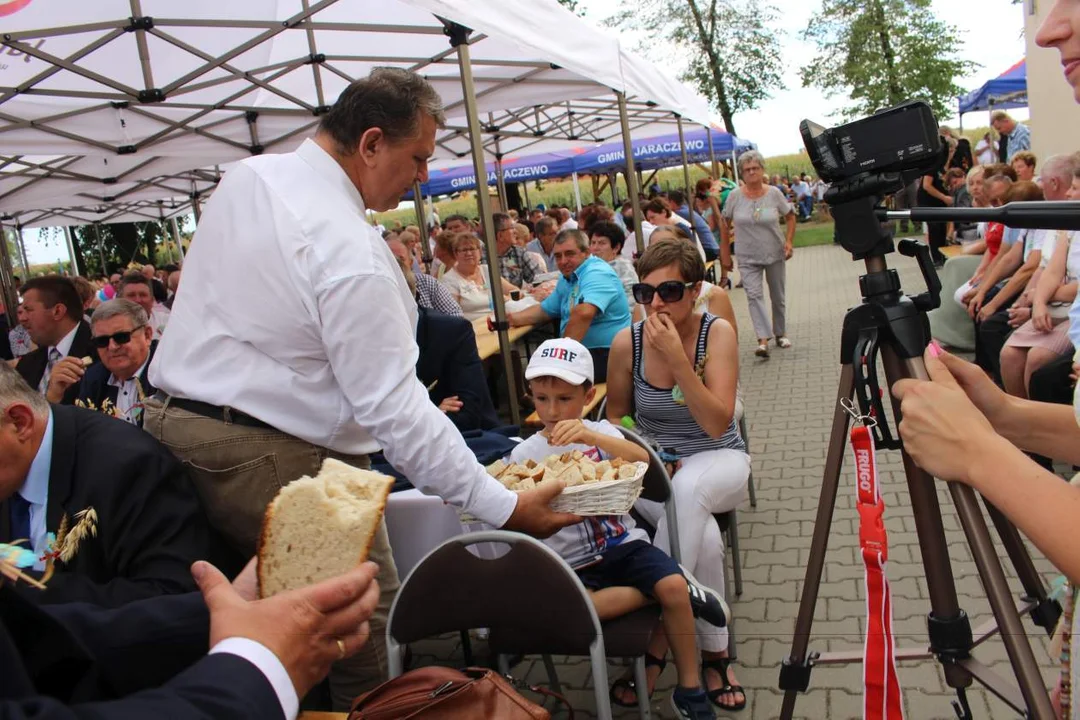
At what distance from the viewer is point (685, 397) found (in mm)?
3279

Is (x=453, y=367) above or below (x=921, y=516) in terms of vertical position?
above

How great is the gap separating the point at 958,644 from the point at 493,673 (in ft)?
3.09

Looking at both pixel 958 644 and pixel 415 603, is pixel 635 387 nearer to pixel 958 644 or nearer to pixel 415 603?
pixel 415 603

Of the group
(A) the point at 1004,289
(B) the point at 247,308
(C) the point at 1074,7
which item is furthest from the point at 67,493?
(A) the point at 1004,289

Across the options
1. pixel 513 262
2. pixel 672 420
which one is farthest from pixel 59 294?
pixel 513 262

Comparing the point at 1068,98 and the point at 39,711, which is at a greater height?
the point at 1068,98

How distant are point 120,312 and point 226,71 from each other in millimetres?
2679

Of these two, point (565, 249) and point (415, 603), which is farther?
point (565, 249)

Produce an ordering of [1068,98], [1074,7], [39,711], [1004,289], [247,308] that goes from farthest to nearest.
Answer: [1068,98] < [1004,289] < [247,308] < [1074,7] < [39,711]

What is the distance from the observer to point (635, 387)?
12.0ft

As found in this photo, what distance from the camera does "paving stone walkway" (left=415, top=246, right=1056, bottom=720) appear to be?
1.75 metres

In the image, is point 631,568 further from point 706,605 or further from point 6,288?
point 6,288

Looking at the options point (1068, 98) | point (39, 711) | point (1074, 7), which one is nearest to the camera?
point (39, 711)

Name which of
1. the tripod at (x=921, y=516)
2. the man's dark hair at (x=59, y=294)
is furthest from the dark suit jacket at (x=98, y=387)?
the tripod at (x=921, y=516)
